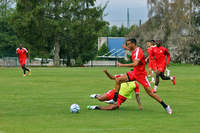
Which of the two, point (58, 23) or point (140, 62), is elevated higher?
point (58, 23)

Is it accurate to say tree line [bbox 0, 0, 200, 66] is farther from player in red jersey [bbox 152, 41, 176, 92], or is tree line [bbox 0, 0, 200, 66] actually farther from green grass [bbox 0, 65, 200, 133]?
green grass [bbox 0, 65, 200, 133]

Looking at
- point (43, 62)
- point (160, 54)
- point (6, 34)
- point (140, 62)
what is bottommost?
Result: point (43, 62)

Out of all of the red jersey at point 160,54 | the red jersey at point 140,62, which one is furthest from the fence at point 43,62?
the red jersey at point 140,62

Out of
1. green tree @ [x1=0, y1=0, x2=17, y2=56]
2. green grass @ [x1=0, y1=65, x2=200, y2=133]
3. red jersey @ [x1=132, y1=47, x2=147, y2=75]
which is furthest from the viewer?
green tree @ [x1=0, y1=0, x2=17, y2=56]

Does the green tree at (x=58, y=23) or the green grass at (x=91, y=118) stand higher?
the green tree at (x=58, y=23)

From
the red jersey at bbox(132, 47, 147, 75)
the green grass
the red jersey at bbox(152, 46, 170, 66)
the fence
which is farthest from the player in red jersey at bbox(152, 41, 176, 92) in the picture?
the fence

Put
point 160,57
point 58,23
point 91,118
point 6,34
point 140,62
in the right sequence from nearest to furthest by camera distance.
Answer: point 91,118 → point 140,62 → point 160,57 → point 58,23 → point 6,34

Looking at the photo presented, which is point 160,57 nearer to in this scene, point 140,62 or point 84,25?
point 140,62

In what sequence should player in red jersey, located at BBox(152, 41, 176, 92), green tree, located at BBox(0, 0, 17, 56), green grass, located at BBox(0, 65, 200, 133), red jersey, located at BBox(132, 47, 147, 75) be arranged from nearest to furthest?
1. green grass, located at BBox(0, 65, 200, 133)
2. red jersey, located at BBox(132, 47, 147, 75)
3. player in red jersey, located at BBox(152, 41, 176, 92)
4. green tree, located at BBox(0, 0, 17, 56)

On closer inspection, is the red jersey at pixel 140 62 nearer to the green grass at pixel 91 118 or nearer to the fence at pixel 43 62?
the green grass at pixel 91 118

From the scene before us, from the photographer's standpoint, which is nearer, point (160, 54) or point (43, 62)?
point (160, 54)

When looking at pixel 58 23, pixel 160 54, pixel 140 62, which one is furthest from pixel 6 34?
pixel 140 62

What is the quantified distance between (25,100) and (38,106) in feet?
6.43

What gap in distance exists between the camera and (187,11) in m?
68.7
